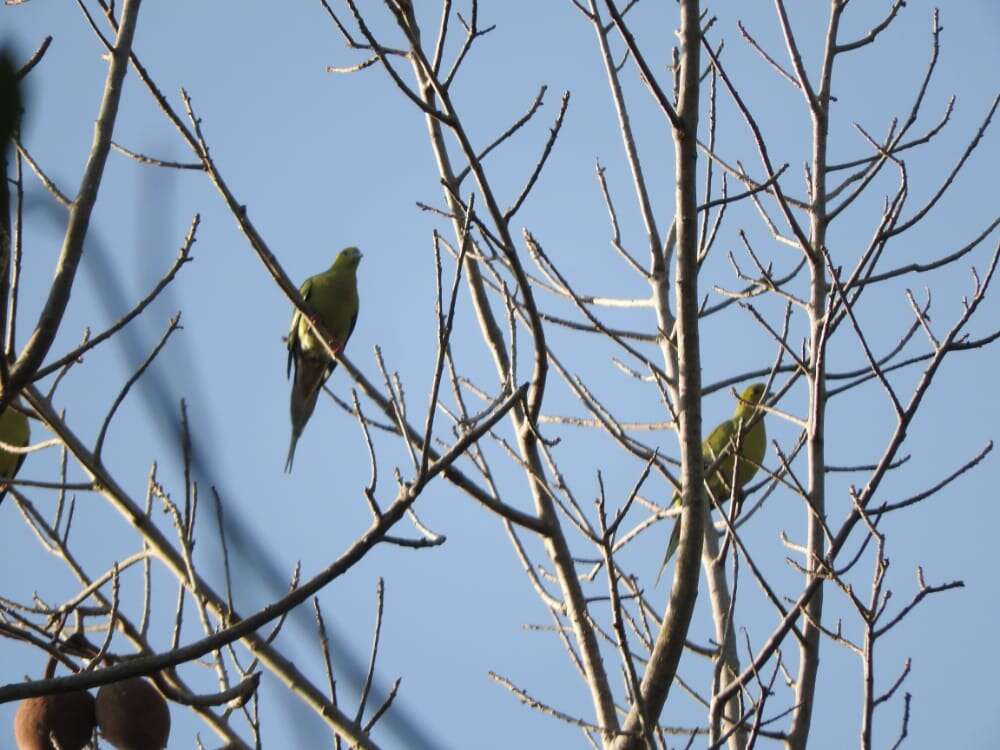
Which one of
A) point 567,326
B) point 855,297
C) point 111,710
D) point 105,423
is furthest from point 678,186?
point 111,710

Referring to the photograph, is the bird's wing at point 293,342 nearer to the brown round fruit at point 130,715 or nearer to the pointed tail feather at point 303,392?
the pointed tail feather at point 303,392

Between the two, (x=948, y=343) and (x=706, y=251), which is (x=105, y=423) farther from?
(x=948, y=343)

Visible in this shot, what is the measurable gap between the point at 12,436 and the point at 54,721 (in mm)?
3544

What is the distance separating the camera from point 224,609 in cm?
299

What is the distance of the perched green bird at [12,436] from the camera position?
5.09 m

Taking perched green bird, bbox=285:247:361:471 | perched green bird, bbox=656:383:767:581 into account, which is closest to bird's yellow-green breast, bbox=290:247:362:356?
perched green bird, bbox=285:247:361:471

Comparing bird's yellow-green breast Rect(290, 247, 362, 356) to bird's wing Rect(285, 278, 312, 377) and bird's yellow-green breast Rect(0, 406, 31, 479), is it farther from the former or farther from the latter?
bird's yellow-green breast Rect(0, 406, 31, 479)

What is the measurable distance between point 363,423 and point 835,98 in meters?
2.10

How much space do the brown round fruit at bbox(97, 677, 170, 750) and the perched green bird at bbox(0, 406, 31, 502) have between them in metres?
2.54

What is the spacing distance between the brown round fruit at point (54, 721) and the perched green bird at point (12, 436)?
2491 millimetres

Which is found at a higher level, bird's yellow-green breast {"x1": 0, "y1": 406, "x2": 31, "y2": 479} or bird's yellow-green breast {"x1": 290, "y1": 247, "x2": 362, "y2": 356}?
bird's yellow-green breast {"x1": 290, "y1": 247, "x2": 362, "y2": 356}

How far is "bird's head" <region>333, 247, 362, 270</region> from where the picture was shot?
23.9ft

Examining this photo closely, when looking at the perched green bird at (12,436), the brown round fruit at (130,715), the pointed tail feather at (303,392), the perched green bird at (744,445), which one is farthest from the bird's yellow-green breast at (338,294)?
the brown round fruit at (130,715)

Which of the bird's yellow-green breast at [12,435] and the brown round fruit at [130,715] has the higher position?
the bird's yellow-green breast at [12,435]
